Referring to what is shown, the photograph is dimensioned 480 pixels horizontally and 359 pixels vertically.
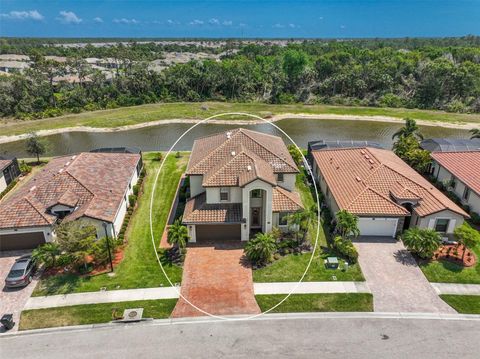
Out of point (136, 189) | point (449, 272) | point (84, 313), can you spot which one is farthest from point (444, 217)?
point (136, 189)

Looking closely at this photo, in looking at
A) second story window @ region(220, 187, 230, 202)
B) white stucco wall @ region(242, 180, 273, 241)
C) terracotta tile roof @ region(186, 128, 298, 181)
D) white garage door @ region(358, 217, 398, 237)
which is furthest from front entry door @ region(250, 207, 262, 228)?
white garage door @ region(358, 217, 398, 237)

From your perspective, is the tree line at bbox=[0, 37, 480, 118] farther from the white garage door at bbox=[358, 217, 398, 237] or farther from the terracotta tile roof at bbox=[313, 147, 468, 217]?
the white garage door at bbox=[358, 217, 398, 237]

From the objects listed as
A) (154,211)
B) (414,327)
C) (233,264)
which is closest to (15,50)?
(154,211)

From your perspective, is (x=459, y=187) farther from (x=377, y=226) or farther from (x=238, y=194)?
(x=238, y=194)

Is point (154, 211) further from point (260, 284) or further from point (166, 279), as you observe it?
point (260, 284)

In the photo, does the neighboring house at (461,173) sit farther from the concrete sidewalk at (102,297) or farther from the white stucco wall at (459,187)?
the concrete sidewalk at (102,297)

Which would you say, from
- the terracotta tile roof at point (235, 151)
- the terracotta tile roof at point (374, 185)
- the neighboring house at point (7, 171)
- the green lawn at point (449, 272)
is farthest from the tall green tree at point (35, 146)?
the green lawn at point (449, 272)

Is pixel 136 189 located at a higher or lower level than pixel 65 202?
lower
